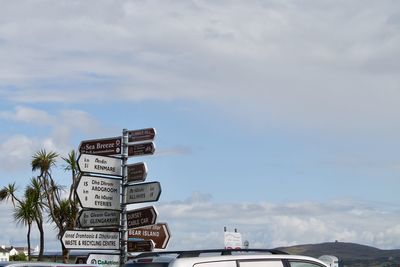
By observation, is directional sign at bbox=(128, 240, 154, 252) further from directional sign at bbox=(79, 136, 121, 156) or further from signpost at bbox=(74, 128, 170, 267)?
directional sign at bbox=(79, 136, 121, 156)

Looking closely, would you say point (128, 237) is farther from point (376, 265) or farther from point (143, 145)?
point (376, 265)

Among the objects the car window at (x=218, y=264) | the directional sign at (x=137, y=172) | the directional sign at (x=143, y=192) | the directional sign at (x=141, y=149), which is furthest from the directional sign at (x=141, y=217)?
the car window at (x=218, y=264)

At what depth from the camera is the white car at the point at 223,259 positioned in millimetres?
8422

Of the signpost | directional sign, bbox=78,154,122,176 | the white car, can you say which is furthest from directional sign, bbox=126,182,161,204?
the white car

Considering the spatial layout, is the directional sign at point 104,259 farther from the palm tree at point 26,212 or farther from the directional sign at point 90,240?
the palm tree at point 26,212

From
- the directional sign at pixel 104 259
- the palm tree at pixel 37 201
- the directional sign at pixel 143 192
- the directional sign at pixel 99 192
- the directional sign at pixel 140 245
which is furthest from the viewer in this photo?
the palm tree at pixel 37 201

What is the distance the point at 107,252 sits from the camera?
53.3 ft

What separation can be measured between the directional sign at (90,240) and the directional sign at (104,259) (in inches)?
13.1

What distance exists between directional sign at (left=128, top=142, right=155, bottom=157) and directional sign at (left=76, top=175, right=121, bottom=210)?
2.20 ft

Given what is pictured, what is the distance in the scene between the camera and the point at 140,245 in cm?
1691

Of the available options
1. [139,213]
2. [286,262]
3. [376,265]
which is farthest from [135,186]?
[376,265]

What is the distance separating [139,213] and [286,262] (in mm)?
7755

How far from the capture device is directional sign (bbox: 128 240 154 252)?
1678cm

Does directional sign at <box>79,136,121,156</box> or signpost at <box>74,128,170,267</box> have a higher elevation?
directional sign at <box>79,136,121,156</box>
